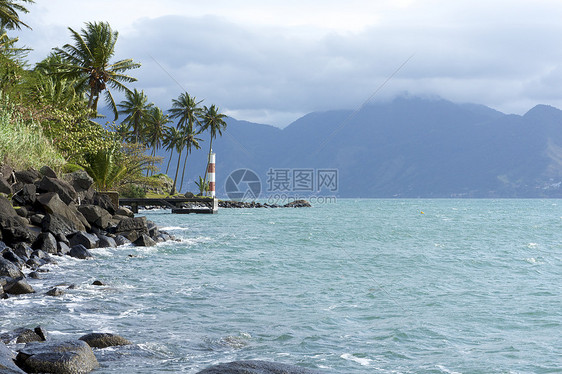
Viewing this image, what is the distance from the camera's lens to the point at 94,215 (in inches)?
1045

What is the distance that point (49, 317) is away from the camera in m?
10.5

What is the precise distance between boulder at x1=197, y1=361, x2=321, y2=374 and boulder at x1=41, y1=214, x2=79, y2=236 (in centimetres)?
1636

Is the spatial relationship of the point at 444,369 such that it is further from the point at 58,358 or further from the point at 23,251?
the point at 23,251

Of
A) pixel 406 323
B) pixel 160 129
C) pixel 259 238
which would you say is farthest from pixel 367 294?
pixel 160 129

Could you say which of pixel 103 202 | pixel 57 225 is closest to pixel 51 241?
pixel 57 225

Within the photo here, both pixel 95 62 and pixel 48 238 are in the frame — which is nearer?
pixel 48 238

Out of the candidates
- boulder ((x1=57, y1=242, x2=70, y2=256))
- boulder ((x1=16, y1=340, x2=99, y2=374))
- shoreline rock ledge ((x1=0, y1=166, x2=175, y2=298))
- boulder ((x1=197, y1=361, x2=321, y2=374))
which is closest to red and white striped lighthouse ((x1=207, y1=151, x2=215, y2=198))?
shoreline rock ledge ((x1=0, y1=166, x2=175, y2=298))

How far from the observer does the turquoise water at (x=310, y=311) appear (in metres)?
8.70

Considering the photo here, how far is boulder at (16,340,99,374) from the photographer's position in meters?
6.96

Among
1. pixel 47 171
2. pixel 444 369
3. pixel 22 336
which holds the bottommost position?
pixel 444 369

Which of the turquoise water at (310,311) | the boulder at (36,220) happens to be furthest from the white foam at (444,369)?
the boulder at (36,220)

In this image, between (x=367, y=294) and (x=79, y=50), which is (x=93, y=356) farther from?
(x=79, y=50)

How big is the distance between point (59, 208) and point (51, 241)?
3.80 m

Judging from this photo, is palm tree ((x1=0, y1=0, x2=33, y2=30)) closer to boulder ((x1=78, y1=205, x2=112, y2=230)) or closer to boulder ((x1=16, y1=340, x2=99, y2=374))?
boulder ((x1=78, y1=205, x2=112, y2=230))
